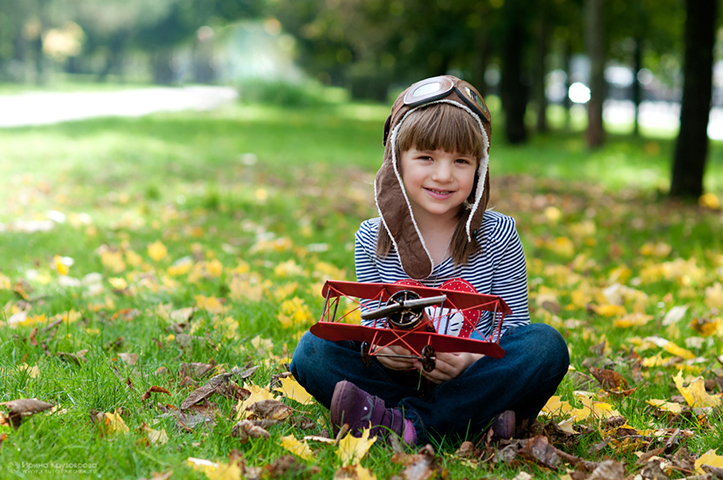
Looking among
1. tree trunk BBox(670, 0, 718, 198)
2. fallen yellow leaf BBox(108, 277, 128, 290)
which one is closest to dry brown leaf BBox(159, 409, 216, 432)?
fallen yellow leaf BBox(108, 277, 128, 290)

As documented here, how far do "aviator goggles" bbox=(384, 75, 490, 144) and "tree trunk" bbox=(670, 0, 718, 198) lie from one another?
548 centimetres

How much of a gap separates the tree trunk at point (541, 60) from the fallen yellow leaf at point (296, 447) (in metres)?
13.7

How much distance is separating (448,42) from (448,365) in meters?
16.8

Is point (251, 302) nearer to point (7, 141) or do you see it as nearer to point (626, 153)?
point (7, 141)

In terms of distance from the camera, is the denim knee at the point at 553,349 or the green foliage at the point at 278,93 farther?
the green foliage at the point at 278,93

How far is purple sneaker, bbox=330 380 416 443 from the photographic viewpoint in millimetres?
1866

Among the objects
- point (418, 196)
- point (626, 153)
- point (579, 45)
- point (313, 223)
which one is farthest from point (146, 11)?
point (418, 196)

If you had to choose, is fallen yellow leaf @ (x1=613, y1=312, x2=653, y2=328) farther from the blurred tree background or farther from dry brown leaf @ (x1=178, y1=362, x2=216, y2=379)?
the blurred tree background

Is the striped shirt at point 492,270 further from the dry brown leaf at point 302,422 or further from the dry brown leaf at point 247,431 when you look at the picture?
the dry brown leaf at point 247,431

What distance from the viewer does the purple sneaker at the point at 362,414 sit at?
6.12 ft

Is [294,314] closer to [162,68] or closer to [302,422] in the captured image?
[302,422]

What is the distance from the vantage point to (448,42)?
17688 mm

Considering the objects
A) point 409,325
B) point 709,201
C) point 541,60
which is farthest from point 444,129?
point 541,60

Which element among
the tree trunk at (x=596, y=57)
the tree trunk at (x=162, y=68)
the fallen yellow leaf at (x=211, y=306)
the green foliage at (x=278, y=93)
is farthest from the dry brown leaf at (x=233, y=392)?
the tree trunk at (x=162, y=68)
